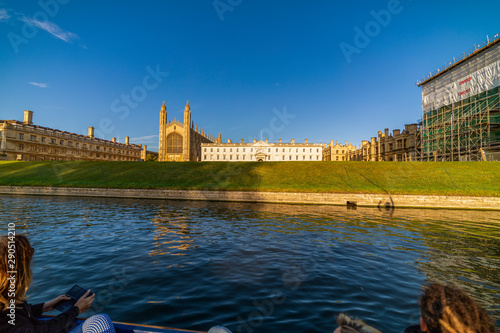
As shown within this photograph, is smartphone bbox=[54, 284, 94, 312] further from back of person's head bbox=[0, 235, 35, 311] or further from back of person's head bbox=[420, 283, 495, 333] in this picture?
back of person's head bbox=[420, 283, 495, 333]

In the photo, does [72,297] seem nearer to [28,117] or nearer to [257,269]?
[257,269]

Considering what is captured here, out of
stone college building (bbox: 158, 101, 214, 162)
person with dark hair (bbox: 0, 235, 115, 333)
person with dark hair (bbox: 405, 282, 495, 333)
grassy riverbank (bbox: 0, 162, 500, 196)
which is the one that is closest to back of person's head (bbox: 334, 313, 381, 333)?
person with dark hair (bbox: 405, 282, 495, 333)

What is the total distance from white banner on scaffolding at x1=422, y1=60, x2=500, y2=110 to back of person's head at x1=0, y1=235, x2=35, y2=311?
54109 millimetres

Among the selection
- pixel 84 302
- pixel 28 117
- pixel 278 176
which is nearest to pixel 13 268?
pixel 84 302

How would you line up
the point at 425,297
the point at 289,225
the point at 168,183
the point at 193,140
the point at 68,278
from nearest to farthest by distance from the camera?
the point at 425,297, the point at 68,278, the point at 289,225, the point at 168,183, the point at 193,140

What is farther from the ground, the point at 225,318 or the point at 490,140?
the point at 490,140

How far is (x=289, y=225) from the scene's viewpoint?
588 inches

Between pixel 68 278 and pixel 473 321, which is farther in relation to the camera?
pixel 68 278

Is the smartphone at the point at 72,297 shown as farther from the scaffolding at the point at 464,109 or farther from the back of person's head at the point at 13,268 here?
the scaffolding at the point at 464,109

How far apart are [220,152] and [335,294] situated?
106429 mm

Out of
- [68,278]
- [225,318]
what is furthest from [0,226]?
[225,318]

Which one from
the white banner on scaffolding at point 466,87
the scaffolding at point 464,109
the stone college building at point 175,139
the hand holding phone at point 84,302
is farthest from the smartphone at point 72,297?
the stone college building at point 175,139

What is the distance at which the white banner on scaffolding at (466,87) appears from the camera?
3856cm

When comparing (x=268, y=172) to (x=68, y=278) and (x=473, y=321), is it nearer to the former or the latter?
(x=68, y=278)
